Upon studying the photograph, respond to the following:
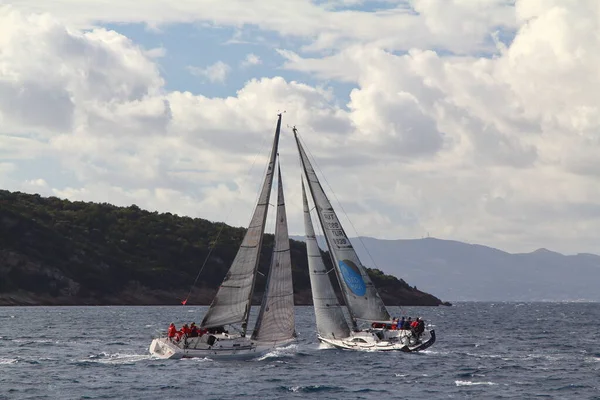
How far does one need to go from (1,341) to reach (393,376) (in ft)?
126

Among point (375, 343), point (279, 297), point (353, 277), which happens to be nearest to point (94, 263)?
point (353, 277)

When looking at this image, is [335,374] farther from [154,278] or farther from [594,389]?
[154,278]

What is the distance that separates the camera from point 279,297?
6531 cm

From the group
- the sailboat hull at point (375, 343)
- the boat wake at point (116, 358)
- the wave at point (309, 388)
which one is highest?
the sailboat hull at point (375, 343)

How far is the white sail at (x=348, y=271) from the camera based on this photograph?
6912cm

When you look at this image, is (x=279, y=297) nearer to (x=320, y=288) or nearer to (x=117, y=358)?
(x=320, y=288)

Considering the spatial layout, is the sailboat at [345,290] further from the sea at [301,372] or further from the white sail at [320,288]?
the sea at [301,372]

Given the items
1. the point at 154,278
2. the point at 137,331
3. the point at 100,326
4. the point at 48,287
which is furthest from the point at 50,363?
the point at 154,278

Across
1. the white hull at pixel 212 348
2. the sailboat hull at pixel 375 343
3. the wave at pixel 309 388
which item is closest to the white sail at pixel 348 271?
the sailboat hull at pixel 375 343

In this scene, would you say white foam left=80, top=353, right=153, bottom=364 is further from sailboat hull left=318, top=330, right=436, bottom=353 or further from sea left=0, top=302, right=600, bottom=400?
sailboat hull left=318, top=330, right=436, bottom=353

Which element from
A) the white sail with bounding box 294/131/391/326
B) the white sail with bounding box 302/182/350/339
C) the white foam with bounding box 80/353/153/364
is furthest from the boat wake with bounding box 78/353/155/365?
the white sail with bounding box 294/131/391/326

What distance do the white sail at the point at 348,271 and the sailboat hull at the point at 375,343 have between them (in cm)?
127

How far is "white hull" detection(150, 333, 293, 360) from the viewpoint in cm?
6178

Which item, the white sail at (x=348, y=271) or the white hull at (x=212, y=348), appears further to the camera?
the white sail at (x=348, y=271)
